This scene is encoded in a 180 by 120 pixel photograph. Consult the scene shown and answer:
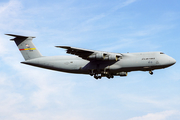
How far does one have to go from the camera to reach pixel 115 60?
72.8 feet

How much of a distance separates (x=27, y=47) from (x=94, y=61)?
6472mm

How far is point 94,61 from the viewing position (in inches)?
906

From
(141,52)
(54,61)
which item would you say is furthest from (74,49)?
(141,52)

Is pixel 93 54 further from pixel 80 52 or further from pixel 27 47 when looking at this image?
pixel 27 47

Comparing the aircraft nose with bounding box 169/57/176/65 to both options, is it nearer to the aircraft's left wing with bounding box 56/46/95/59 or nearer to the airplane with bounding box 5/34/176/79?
the airplane with bounding box 5/34/176/79

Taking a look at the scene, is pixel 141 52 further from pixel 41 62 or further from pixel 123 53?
pixel 41 62

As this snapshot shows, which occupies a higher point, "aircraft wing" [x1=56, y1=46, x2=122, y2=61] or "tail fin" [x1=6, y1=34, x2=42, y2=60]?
"tail fin" [x1=6, y1=34, x2=42, y2=60]

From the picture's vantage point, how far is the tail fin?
24906 mm

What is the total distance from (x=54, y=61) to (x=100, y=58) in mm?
4501

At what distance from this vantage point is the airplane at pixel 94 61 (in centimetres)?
2198

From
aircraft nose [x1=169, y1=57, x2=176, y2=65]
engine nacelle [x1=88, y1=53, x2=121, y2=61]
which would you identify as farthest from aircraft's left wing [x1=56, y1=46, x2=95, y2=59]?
aircraft nose [x1=169, y1=57, x2=176, y2=65]

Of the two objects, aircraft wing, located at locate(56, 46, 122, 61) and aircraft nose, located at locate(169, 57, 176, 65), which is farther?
aircraft nose, located at locate(169, 57, 176, 65)

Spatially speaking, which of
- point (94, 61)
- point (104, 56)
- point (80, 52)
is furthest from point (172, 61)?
point (80, 52)

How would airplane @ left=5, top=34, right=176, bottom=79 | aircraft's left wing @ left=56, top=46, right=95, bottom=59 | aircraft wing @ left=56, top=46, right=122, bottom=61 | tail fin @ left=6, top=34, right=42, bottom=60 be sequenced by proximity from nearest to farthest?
aircraft's left wing @ left=56, top=46, right=95, bottom=59
aircraft wing @ left=56, top=46, right=122, bottom=61
airplane @ left=5, top=34, right=176, bottom=79
tail fin @ left=6, top=34, right=42, bottom=60
